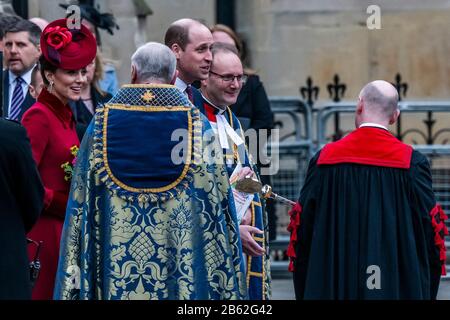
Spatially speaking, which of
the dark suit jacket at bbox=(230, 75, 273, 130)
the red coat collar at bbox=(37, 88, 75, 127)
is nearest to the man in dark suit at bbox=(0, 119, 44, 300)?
the red coat collar at bbox=(37, 88, 75, 127)

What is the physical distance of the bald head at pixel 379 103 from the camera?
8938 mm

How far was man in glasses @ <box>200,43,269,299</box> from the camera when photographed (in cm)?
941

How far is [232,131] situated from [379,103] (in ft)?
3.28

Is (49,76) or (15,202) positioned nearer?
(15,202)

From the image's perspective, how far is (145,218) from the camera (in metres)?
8.48

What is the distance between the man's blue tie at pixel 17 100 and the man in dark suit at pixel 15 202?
8.94ft

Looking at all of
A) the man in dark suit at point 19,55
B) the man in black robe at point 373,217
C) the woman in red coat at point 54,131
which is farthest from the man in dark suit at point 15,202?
the man in dark suit at point 19,55

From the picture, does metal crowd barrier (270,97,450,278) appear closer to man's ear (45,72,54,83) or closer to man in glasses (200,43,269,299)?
man in glasses (200,43,269,299)

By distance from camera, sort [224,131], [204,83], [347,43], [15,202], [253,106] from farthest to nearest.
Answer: [347,43], [253,106], [204,83], [224,131], [15,202]

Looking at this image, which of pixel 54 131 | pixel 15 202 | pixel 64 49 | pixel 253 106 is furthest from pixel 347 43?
pixel 15 202

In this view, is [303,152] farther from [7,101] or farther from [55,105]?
[55,105]

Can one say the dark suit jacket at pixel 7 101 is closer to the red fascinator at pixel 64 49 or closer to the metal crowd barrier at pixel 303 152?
the red fascinator at pixel 64 49

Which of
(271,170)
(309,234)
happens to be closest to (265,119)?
(271,170)
